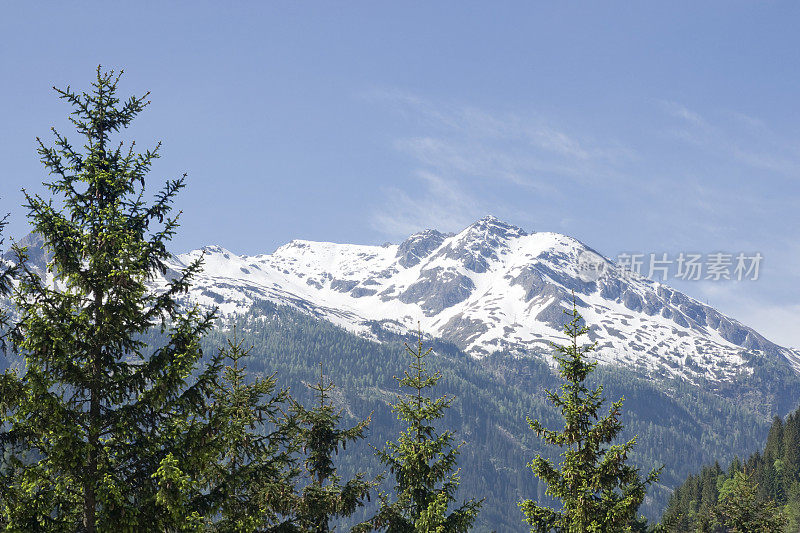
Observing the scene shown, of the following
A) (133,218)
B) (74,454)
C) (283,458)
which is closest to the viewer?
(74,454)

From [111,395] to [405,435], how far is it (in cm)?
1360

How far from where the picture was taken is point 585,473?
25.7 metres

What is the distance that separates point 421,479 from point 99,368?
47.9 ft

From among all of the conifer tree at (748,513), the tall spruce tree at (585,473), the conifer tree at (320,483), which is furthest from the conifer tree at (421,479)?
the conifer tree at (748,513)

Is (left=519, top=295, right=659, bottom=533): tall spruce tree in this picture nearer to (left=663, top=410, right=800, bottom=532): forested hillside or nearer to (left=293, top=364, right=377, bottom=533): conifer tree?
(left=293, top=364, right=377, bottom=533): conifer tree

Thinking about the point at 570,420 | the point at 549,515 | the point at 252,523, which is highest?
the point at 570,420

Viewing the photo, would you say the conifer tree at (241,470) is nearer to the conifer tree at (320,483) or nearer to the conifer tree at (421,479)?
the conifer tree at (320,483)

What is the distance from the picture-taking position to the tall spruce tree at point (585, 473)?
25.0 m

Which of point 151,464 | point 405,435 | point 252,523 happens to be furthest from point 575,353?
point 151,464

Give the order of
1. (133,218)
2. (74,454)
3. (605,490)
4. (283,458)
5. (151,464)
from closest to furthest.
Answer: (74,454)
(151,464)
(133,218)
(283,458)
(605,490)

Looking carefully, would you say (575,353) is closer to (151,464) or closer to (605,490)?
(605,490)

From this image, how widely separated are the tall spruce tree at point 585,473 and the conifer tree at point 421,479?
10.1ft

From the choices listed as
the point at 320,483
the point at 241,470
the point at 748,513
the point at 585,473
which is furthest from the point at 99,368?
the point at 748,513

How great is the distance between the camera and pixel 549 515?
26531mm
